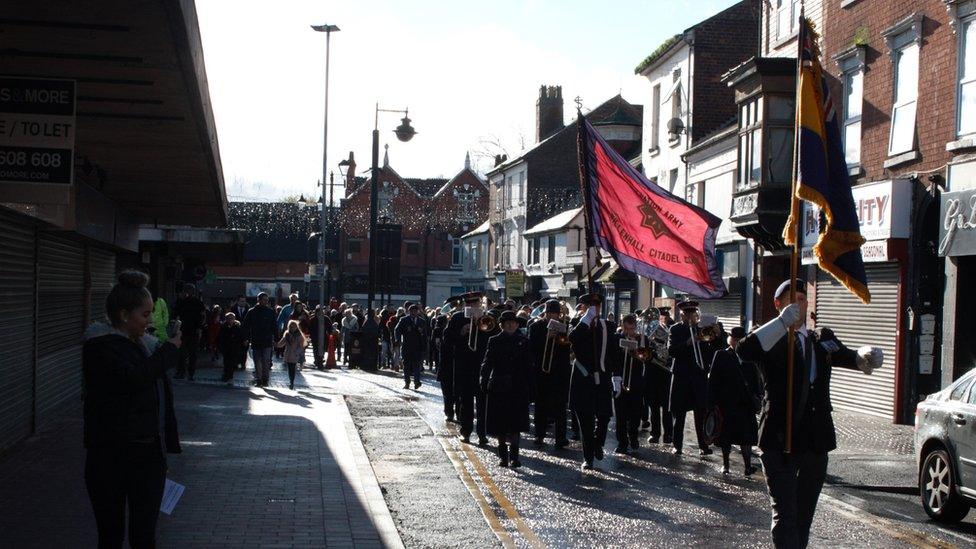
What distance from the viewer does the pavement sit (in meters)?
9.20

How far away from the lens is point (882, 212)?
2106 centimetres

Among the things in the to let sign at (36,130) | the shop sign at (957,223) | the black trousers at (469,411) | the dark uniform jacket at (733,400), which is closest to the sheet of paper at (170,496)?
the to let sign at (36,130)

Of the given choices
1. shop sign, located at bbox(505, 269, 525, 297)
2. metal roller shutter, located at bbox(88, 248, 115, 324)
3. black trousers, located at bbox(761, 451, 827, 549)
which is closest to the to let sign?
black trousers, located at bbox(761, 451, 827, 549)

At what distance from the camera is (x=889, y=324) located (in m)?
21.7

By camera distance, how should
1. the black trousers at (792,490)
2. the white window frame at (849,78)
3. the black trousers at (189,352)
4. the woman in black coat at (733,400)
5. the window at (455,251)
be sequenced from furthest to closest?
the window at (455,251), the black trousers at (189,352), the white window frame at (849,78), the woman in black coat at (733,400), the black trousers at (792,490)

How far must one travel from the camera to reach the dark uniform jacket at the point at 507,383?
13.5 metres

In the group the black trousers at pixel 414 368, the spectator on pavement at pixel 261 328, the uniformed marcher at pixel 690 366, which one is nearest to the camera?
the uniformed marcher at pixel 690 366

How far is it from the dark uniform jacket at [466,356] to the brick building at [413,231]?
6491cm

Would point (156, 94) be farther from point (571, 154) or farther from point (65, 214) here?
point (571, 154)

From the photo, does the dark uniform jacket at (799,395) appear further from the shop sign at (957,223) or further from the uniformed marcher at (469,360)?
the shop sign at (957,223)

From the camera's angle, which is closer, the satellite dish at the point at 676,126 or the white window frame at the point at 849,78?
the white window frame at the point at 849,78

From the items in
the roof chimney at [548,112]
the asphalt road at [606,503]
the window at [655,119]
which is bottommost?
the asphalt road at [606,503]

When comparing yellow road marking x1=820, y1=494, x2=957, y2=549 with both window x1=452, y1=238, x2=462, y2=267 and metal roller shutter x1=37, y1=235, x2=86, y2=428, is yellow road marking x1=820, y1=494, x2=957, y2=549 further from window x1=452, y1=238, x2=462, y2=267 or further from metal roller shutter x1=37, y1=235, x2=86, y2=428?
window x1=452, y1=238, x2=462, y2=267

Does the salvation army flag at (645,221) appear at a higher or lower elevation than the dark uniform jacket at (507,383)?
higher
